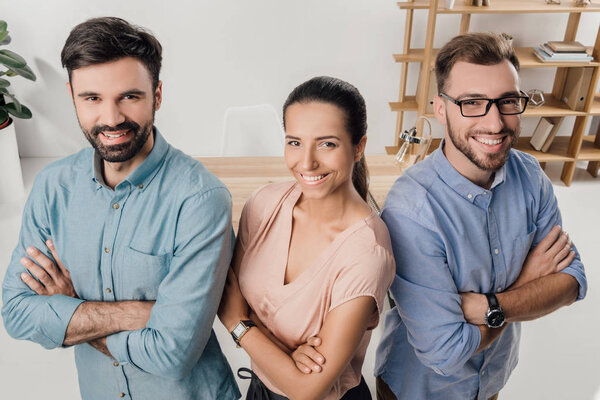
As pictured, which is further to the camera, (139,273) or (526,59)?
(526,59)

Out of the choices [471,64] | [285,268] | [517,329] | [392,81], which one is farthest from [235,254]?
[392,81]

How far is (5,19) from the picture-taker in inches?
188

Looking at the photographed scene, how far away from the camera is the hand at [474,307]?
1.69 meters

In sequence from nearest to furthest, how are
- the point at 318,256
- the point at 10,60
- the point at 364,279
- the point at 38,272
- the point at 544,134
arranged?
the point at 364,279 → the point at 318,256 → the point at 38,272 → the point at 10,60 → the point at 544,134

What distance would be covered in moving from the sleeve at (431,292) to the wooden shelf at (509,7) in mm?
3094

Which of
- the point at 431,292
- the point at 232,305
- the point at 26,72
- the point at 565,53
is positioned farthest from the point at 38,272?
the point at 565,53

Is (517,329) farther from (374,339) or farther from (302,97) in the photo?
(374,339)

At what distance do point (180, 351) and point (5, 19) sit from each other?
4.23 metres

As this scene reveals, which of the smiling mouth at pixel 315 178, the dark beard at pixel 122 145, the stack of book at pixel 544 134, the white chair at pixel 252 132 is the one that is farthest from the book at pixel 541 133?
the dark beard at pixel 122 145

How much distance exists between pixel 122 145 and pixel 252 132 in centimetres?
226

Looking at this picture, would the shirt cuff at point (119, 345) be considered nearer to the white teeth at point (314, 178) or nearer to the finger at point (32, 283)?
the finger at point (32, 283)

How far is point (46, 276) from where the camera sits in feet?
5.48

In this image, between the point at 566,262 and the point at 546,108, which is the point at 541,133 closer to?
the point at 546,108

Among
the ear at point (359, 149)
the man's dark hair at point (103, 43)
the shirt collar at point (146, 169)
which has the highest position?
the man's dark hair at point (103, 43)
